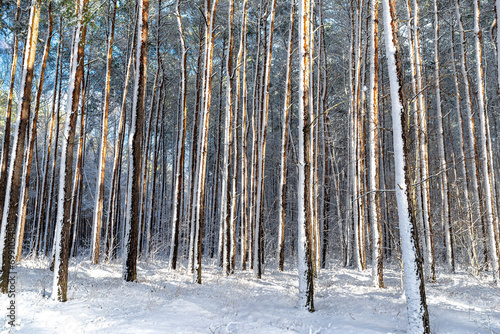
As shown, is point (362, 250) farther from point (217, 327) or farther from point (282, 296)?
point (217, 327)

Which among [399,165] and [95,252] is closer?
[399,165]

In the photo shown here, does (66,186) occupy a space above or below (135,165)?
below

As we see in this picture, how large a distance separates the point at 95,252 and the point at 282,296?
790 centimetres

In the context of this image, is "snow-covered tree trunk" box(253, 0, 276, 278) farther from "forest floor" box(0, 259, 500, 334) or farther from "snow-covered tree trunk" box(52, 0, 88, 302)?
"snow-covered tree trunk" box(52, 0, 88, 302)

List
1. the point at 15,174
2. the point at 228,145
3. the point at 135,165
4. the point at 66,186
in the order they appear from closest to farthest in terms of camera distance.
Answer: the point at 66,186 < the point at 15,174 < the point at 135,165 < the point at 228,145

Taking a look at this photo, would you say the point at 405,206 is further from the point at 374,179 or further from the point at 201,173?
the point at 201,173

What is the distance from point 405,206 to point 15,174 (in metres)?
7.27

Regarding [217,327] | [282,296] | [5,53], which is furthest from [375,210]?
[5,53]

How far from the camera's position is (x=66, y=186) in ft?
19.5

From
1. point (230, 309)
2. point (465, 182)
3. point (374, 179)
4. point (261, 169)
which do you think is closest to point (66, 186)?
point (230, 309)

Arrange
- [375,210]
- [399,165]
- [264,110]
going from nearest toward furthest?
[399,165] → [375,210] → [264,110]

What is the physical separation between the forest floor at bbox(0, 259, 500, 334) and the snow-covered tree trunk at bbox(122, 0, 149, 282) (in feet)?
2.14

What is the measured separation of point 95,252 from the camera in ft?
38.5

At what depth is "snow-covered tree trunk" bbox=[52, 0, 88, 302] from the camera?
5793 millimetres
